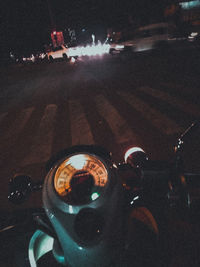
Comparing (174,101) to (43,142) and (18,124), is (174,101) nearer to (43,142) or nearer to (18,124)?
(43,142)

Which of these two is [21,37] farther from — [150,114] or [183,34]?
[150,114]

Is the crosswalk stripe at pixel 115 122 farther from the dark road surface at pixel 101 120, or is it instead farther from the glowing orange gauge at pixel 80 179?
the glowing orange gauge at pixel 80 179

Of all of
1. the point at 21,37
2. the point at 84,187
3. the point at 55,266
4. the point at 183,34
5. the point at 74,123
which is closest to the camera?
the point at 84,187

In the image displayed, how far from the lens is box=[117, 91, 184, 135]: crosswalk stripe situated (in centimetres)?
499

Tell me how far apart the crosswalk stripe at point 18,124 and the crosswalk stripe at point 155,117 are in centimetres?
394

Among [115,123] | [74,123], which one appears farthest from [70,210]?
[74,123]

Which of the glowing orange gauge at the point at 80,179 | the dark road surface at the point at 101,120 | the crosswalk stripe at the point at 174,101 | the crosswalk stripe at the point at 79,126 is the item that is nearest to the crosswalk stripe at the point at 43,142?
the dark road surface at the point at 101,120

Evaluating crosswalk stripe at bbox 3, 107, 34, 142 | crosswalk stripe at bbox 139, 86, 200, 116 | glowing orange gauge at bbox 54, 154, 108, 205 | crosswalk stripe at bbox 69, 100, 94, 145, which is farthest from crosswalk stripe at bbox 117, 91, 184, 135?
crosswalk stripe at bbox 3, 107, 34, 142

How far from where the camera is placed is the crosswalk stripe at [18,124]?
6239mm

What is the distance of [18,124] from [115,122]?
3.60 meters

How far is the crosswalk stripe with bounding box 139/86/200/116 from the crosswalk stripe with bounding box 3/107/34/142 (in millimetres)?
4886

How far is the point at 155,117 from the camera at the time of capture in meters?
5.74

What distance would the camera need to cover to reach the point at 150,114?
5984mm

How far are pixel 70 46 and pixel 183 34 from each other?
68.4 feet
